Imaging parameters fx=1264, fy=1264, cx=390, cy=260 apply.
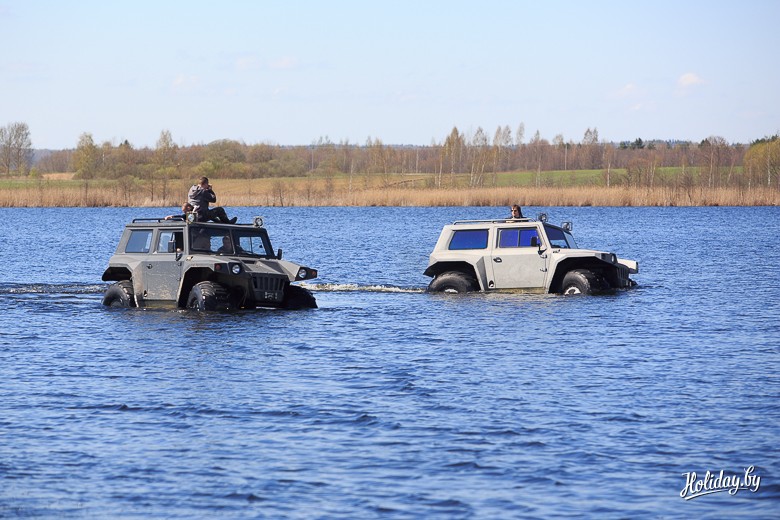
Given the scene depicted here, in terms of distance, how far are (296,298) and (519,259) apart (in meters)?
4.76

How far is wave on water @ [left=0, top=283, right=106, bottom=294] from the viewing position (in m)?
29.1

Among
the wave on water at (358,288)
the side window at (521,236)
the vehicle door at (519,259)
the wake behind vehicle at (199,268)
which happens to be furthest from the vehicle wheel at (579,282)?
the wake behind vehicle at (199,268)

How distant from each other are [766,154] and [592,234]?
58.9 meters

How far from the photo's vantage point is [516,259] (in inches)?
1014

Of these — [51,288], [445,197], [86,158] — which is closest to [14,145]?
[86,158]

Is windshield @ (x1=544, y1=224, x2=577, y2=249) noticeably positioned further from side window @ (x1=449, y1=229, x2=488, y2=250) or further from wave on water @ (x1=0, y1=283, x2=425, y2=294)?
wave on water @ (x1=0, y1=283, x2=425, y2=294)

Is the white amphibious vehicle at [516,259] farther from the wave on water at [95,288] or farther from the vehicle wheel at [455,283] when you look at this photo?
the wave on water at [95,288]

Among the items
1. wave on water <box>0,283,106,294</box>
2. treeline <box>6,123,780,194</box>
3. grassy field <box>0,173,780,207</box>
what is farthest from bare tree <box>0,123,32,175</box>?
wave on water <box>0,283,106,294</box>

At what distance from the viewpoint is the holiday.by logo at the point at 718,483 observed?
1016 centimetres

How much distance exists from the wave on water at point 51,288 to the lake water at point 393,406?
2.58ft

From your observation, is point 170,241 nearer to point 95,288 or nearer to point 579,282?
point 95,288

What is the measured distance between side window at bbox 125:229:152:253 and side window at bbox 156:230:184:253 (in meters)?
0.25

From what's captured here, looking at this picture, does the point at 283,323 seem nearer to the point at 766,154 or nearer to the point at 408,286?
the point at 408,286

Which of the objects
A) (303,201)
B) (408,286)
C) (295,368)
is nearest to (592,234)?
(408,286)
